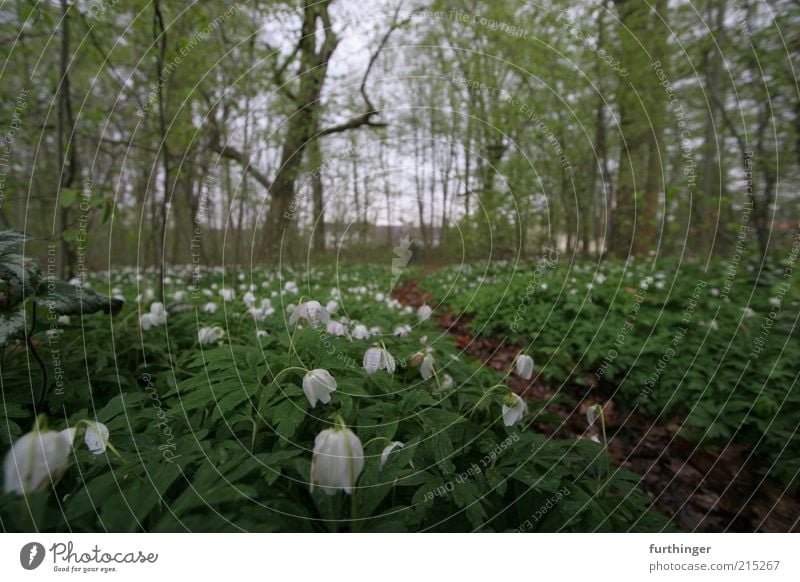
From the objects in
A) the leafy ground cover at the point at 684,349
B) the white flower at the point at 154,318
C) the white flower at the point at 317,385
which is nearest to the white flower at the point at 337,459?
the white flower at the point at 317,385

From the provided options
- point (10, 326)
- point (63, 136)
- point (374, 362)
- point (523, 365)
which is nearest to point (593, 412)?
point (523, 365)

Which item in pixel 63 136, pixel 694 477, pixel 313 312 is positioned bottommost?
pixel 694 477

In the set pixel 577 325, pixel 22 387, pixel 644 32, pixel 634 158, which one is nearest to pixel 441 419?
pixel 22 387

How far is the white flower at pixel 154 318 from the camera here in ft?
6.25

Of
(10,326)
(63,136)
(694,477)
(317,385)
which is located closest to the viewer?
(317,385)

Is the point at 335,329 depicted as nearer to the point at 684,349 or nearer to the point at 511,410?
the point at 511,410

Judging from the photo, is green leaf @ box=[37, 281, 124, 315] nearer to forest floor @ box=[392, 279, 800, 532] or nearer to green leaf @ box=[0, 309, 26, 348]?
green leaf @ box=[0, 309, 26, 348]

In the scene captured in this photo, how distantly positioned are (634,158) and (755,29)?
6098 mm

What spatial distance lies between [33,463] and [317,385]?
620 millimetres

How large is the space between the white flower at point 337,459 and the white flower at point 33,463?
565 mm

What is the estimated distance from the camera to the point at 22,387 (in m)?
1.36
